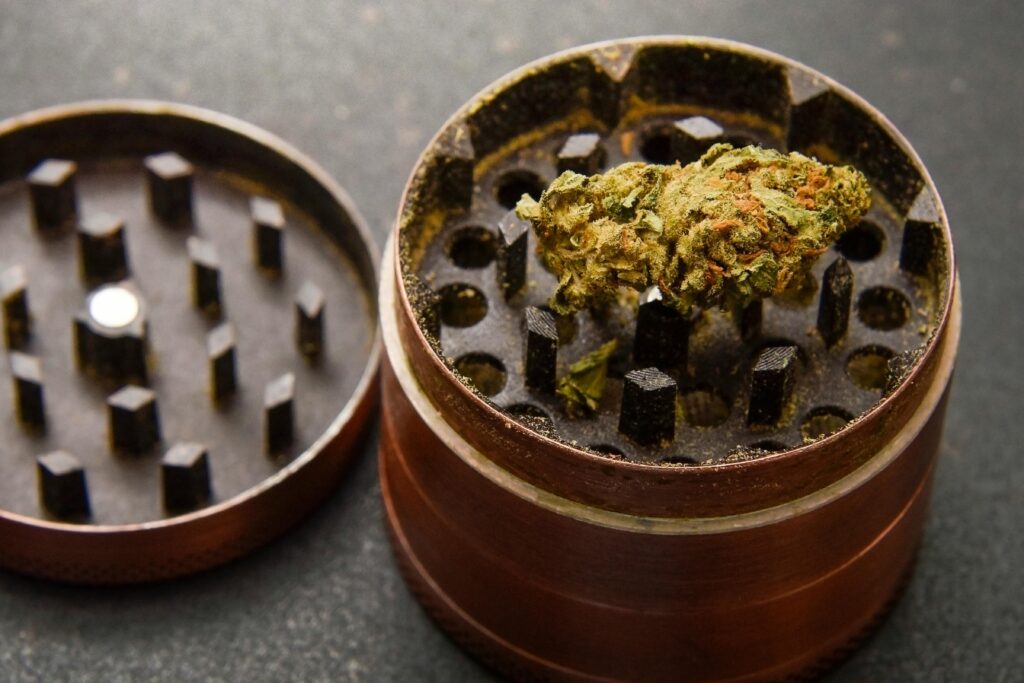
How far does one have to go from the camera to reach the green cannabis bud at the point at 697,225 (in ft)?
4.13

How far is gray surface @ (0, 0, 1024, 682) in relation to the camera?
58.7 inches

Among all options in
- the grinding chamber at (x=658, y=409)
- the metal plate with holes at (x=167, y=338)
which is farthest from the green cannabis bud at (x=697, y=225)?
the metal plate with holes at (x=167, y=338)

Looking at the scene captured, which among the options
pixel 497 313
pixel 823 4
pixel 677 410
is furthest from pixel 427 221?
pixel 823 4

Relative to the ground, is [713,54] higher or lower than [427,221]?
higher

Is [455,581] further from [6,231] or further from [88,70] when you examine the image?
[88,70]

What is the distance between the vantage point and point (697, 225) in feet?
4.14

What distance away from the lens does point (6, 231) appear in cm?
171

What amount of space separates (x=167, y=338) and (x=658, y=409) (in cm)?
53

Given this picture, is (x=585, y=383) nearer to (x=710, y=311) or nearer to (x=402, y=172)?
(x=710, y=311)

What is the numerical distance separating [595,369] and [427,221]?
0.60 ft

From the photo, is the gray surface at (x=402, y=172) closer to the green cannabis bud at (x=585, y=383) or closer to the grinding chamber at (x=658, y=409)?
the grinding chamber at (x=658, y=409)

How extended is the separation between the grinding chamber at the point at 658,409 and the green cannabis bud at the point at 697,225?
0.17 ft

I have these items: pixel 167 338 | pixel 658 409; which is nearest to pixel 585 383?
pixel 658 409

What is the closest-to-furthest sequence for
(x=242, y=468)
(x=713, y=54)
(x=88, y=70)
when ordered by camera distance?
(x=713, y=54) → (x=242, y=468) → (x=88, y=70)
